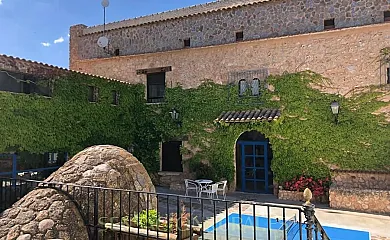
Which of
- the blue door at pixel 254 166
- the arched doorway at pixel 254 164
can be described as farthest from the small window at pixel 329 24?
the blue door at pixel 254 166

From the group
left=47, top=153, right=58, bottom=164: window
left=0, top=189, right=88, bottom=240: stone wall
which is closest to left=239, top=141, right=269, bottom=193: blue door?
left=47, top=153, right=58, bottom=164: window

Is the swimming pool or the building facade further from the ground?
the building facade

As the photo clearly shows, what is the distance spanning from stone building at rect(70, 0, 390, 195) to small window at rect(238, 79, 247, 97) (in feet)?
0.41

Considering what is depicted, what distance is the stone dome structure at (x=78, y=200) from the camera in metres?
5.06

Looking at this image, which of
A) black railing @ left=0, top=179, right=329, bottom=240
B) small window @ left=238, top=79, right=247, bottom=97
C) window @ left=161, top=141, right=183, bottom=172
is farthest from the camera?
window @ left=161, top=141, right=183, bottom=172

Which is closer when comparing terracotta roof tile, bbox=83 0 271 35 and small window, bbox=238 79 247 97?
small window, bbox=238 79 247 97

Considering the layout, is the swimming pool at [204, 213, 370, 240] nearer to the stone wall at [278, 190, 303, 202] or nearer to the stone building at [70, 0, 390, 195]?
the stone wall at [278, 190, 303, 202]

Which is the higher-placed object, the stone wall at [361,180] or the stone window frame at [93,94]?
the stone window frame at [93,94]

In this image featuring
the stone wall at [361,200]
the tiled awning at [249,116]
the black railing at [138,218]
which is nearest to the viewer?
the black railing at [138,218]

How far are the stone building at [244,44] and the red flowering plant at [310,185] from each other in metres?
2.18

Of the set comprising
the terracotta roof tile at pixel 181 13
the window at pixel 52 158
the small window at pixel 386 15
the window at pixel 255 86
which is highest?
the terracotta roof tile at pixel 181 13

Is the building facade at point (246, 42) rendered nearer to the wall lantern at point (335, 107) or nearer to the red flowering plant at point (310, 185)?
the wall lantern at point (335, 107)

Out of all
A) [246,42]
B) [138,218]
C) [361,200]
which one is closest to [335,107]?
[361,200]

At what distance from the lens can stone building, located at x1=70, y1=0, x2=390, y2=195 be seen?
1082 centimetres
